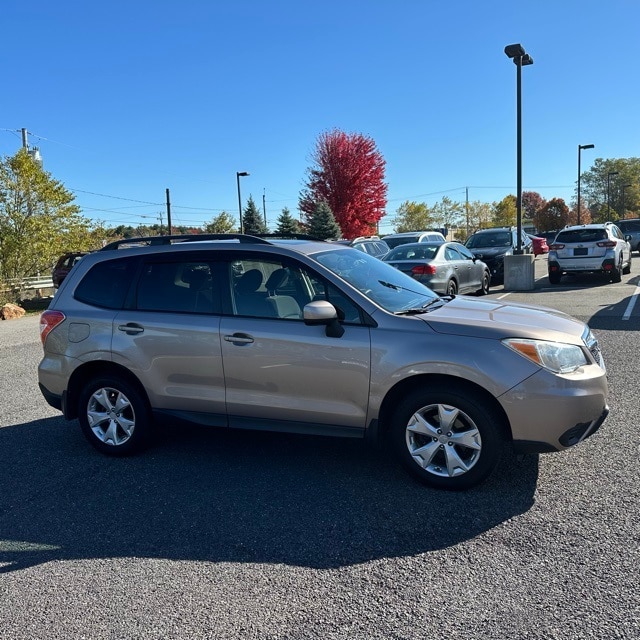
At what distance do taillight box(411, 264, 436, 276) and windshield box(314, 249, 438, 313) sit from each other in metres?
6.82

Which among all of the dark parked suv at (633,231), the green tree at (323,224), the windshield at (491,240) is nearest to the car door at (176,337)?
the windshield at (491,240)

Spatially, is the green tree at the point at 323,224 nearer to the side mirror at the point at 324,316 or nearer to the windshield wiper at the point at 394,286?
the windshield wiper at the point at 394,286

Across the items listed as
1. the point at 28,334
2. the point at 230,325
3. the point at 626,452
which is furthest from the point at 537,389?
the point at 28,334

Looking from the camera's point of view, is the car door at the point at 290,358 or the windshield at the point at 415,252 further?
the windshield at the point at 415,252

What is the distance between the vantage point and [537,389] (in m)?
3.60

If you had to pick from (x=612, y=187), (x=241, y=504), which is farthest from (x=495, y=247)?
(x=612, y=187)

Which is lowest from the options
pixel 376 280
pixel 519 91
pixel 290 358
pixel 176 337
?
pixel 290 358

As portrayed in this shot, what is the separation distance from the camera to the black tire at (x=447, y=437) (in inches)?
146

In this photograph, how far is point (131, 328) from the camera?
4.66 metres

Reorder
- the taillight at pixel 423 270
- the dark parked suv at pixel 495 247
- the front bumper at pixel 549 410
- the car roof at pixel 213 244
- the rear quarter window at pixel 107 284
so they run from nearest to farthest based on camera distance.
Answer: the front bumper at pixel 549 410 → the car roof at pixel 213 244 → the rear quarter window at pixel 107 284 → the taillight at pixel 423 270 → the dark parked suv at pixel 495 247

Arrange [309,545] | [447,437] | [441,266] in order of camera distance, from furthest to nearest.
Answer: [441,266], [447,437], [309,545]

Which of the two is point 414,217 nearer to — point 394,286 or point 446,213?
point 446,213

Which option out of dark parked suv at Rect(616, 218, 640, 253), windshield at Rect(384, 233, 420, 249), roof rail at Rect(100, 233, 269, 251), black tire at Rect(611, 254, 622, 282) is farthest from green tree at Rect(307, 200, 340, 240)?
roof rail at Rect(100, 233, 269, 251)

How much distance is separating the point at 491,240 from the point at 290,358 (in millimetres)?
16133
